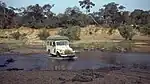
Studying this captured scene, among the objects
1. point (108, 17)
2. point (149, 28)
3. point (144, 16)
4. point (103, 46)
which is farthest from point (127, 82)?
point (108, 17)

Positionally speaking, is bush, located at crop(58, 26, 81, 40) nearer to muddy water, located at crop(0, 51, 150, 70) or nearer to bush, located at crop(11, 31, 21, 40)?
bush, located at crop(11, 31, 21, 40)

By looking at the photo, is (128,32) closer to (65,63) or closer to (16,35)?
(16,35)

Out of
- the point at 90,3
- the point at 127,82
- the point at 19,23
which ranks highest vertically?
the point at 90,3

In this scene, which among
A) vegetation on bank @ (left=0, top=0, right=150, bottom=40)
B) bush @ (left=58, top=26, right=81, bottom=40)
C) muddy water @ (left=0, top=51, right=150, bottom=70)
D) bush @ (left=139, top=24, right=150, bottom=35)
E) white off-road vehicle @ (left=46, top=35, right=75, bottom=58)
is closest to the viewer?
muddy water @ (left=0, top=51, right=150, bottom=70)

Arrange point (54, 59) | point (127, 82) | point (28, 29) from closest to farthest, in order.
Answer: point (127, 82) < point (54, 59) < point (28, 29)

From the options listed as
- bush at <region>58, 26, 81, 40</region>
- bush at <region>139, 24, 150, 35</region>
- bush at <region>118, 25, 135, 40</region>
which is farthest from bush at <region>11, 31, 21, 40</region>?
bush at <region>139, 24, 150, 35</region>

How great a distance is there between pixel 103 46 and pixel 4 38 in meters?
38.0

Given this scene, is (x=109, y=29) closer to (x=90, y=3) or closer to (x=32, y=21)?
(x=90, y=3)

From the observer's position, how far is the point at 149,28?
92.1 meters

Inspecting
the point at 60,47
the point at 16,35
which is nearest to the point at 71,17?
the point at 16,35

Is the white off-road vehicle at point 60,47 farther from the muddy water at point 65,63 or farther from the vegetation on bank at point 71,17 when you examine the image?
the vegetation on bank at point 71,17

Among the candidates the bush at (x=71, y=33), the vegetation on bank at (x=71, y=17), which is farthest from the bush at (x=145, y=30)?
the bush at (x=71, y=33)

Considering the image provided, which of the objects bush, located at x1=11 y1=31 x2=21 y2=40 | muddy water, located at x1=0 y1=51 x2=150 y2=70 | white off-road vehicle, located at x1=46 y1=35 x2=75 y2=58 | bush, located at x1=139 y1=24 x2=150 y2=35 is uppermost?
bush, located at x1=139 y1=24 x2=150 y2=35

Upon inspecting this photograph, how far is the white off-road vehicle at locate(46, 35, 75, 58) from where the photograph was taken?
42.6 metres
